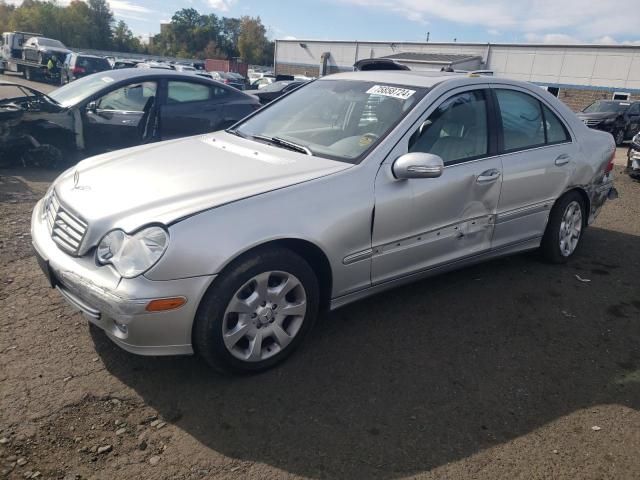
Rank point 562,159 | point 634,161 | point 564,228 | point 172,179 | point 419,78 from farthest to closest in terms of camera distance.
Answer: point 634,161
point 564,228
point 562,159
point 419,78
point 172,179

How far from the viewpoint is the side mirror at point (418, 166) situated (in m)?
3.00

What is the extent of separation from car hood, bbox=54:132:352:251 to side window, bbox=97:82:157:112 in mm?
3727

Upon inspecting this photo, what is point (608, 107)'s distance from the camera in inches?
→ 656

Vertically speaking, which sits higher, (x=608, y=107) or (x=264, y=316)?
(x=608, y=107)

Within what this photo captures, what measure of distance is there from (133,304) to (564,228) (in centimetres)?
385

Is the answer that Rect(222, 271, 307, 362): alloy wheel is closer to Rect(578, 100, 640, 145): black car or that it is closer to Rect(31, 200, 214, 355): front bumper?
Rect(31, 200, 214, 355): front bumper

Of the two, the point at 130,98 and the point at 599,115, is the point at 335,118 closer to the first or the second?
the point at 130,98

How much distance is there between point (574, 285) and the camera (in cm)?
436

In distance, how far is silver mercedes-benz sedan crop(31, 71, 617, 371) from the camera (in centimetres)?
249

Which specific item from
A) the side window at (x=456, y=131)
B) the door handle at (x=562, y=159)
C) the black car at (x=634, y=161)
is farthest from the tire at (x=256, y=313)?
the black car at (x=634, y=161)

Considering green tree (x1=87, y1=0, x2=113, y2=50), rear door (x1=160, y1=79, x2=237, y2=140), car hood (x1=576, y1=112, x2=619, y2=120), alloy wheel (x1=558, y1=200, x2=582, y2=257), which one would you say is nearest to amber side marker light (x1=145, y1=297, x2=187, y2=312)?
alloy wheel (x1=558, y1=200, x2=582, y2=257)

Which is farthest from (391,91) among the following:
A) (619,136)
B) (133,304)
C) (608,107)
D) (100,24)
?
(100,24)

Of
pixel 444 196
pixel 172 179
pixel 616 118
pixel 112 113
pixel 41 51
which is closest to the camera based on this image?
pixel 172 179

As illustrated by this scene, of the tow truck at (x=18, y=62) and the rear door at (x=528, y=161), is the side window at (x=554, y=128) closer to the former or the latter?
the rear door at (x=528, y=161)
